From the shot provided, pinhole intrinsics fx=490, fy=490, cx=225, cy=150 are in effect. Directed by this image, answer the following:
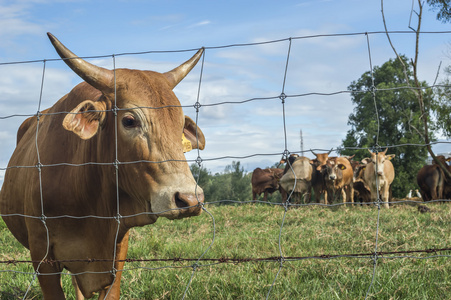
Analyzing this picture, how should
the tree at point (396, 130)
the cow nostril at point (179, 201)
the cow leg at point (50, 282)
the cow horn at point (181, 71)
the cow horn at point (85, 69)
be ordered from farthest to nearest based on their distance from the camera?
the tree at point (396, 130) < the cow horn at point (181, 71) < the cow leg at point (50, 282) < the cow horn at point (85, 69) < the cow nostril at point (179, 201)

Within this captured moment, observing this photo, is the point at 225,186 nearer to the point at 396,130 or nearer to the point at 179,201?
the point at 396,130

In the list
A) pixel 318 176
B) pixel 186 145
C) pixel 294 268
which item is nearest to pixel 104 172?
pixel 186 145

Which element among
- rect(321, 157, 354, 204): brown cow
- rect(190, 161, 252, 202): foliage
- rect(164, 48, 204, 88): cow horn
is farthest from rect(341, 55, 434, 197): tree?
rect(164, 48, 204, 88): cow horn

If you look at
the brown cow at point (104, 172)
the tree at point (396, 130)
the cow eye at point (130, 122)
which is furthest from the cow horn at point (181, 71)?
the tree at point (396, 130)

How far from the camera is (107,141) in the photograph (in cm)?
319

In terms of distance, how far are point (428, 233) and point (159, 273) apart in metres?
3.49

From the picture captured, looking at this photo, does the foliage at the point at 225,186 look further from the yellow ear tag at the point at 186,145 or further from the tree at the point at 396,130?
the yellow ear tag at the point at 186,145

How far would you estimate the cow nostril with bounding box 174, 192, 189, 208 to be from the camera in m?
2.67

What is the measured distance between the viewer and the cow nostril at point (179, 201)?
2672 mm

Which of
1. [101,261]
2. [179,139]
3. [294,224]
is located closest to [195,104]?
[179,139]

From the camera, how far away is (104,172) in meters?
3.27

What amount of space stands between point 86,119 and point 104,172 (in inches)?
15.9

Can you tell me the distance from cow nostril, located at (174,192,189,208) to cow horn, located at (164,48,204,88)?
39.3 inches

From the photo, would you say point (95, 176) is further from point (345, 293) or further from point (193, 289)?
point (345, 293)
